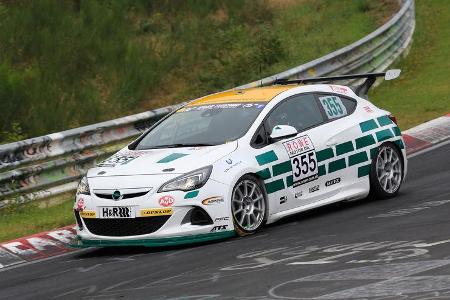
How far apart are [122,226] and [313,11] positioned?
77.3 feet

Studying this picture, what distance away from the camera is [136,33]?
26.6 metres

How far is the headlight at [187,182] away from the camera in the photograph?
1099 centimetres

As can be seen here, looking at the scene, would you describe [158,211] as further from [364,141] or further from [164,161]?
[364,141]

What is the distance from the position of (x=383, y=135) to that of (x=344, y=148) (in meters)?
0.73

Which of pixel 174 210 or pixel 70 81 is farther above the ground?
pixel 70 81

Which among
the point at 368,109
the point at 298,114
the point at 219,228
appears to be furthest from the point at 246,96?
the point at 219,228

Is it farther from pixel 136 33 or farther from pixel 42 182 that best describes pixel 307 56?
pixel 42 182

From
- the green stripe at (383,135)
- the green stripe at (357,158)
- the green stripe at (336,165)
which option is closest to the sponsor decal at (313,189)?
the green stripe at (336,165)

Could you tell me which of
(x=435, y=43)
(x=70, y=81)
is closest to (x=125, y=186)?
(x=70, y=81)

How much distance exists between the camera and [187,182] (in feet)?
36.2

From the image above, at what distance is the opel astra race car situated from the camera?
1102 cm

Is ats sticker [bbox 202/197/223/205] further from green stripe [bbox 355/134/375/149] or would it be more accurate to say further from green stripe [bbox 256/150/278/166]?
green stripe [bbox 355/134/375/149]

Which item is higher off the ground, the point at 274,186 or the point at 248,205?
the point at 274,186

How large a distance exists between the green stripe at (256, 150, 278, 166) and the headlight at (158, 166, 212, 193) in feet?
2.40
